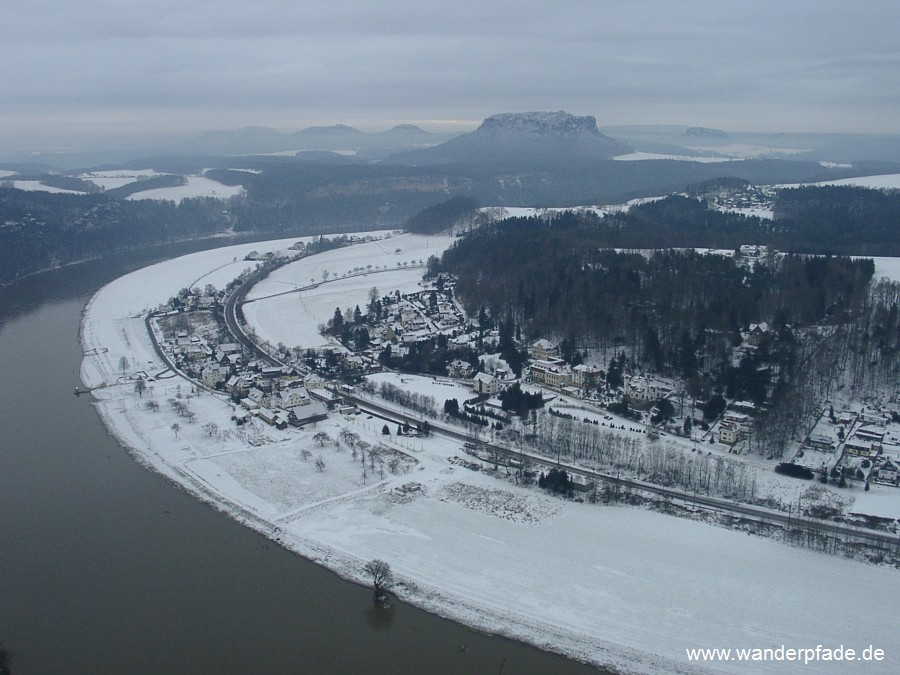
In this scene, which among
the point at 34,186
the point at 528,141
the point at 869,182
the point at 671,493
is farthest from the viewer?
the point at 528,141

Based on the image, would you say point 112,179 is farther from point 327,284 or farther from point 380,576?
point 380,576

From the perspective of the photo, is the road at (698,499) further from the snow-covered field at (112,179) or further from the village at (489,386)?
the snow-covered field at (112,179)

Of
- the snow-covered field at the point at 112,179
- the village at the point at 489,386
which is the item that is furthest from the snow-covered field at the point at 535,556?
the snow-covered field at the point at 112,179

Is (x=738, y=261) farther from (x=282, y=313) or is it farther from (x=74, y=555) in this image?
(x=74, y=555)

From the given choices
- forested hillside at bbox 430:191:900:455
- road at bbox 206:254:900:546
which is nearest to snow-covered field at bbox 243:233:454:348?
forested hillside at bbox 430:191:900:455

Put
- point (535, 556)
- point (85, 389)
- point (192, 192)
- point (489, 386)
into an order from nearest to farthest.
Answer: point (535, 556) < point (489, 386) < point (85, 389) < point (192, 192)

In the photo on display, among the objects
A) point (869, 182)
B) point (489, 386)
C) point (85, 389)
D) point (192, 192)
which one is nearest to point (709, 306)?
point (489, 386)

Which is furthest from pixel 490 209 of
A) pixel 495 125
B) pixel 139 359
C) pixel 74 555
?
pixel 495 125

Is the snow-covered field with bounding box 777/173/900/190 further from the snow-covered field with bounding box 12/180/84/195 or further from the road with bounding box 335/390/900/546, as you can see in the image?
the snow-covered field with bounding box 12/180/84/195
